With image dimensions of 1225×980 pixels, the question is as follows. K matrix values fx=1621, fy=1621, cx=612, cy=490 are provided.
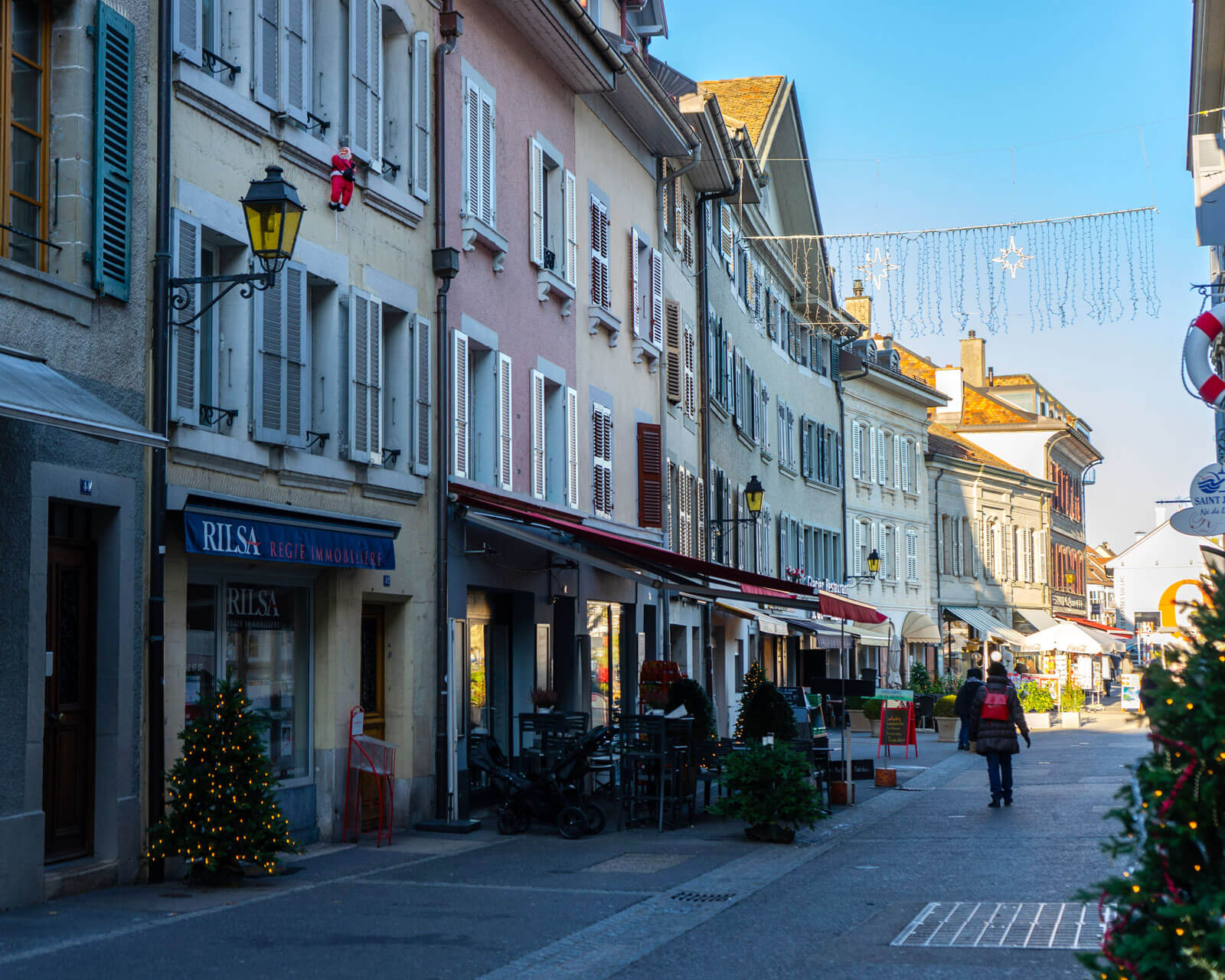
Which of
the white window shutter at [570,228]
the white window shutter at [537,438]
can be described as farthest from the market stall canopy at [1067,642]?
the white window shutter at [537,438]

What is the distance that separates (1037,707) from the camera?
38.3m

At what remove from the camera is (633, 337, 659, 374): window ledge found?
24250 mm

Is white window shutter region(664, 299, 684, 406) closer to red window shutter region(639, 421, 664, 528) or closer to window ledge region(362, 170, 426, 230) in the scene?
red window shutter region(639, 421, 664, 528)

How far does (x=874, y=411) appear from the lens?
4953 centimetres

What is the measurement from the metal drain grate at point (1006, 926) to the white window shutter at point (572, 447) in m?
11.0

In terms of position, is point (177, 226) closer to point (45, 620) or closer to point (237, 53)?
point (237, 53)

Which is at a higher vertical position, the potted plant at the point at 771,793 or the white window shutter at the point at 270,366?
the white window shutter at the point at 270,366

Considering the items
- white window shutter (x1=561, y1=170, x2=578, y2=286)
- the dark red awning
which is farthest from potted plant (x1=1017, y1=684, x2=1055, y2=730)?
white window shutter (x1=561, y1=170, x2=578, y2=286)

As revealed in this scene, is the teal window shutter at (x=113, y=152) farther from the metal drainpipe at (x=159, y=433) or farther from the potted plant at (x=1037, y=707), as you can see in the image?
the potted plant at (x=1037, y=707)

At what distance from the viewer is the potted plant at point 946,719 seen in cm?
3275

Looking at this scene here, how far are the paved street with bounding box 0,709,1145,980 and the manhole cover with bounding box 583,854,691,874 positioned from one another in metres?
0.04

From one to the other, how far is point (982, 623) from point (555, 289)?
132ft

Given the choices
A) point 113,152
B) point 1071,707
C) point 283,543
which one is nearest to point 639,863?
point 283,543

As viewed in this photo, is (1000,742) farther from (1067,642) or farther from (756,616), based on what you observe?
(1067,642)
